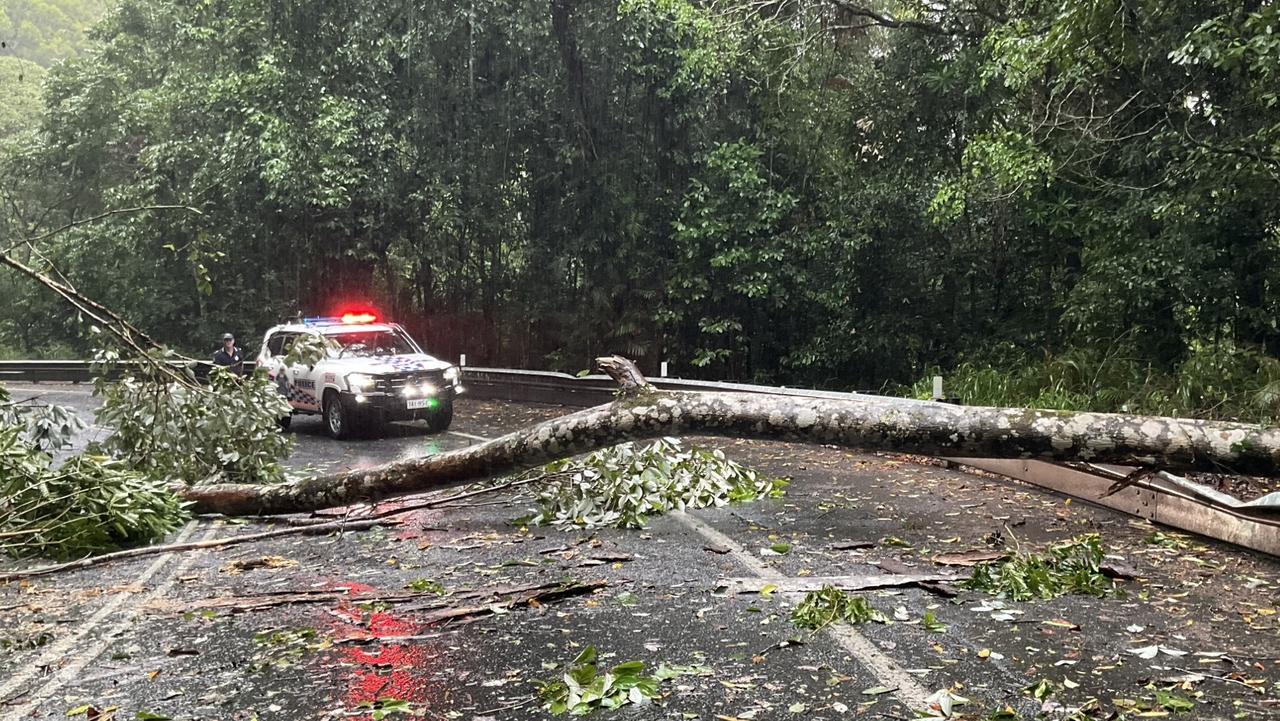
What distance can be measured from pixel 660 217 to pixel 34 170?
2517 centimetres

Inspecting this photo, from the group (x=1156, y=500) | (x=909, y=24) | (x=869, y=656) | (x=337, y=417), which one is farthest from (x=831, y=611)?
(x=909, y=24)

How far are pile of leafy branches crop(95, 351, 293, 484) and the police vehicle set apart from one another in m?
3.95

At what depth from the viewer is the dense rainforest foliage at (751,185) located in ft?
45.9

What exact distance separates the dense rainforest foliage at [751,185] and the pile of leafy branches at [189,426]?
7234 millimetres

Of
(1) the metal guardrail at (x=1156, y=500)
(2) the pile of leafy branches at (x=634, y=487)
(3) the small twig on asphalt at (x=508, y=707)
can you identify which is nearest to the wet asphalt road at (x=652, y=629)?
(3) the small twig on asphalt at (x=508, y=707)

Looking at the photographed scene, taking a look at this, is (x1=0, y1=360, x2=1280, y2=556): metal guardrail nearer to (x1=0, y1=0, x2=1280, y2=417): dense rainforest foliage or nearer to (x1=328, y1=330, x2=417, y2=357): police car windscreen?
(x1=0, y1=0, x2=1280, y2=417): dense rainforest foliage

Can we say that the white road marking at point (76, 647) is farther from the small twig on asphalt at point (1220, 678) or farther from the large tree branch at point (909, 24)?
the large tree branch at point (909, 24)

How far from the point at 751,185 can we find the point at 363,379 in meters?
10.1

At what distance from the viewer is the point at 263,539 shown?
8078 millimetres

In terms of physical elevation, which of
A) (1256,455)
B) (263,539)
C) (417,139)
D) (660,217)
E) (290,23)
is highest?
(290,23)

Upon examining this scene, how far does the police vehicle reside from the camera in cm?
1470

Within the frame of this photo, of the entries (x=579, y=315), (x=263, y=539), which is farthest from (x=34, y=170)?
(x=263, y=539)

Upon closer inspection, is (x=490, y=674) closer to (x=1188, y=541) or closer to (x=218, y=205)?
(x=1188, y=541)

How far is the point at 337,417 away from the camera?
15.0m
